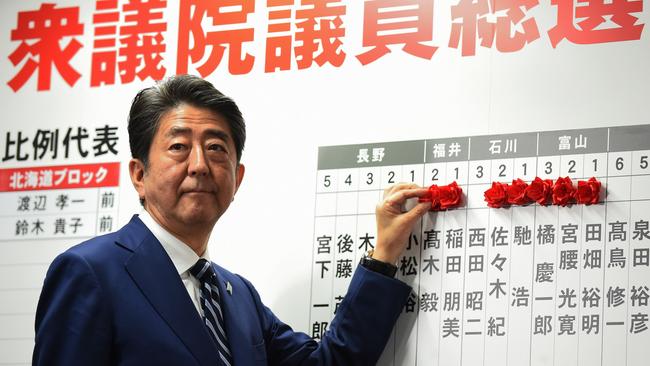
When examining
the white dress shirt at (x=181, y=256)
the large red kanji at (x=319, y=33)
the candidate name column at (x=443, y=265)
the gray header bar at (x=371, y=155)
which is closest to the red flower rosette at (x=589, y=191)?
the candidate name column at (x=443, y=265)

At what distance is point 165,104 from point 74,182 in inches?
22.6

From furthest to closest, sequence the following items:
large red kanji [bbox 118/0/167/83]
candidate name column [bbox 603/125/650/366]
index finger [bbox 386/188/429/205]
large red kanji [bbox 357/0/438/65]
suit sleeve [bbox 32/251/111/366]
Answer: large red kanji [bbox 118/0/167/83] → large red kanji [bbox 357/0/438/65] → index finger [bbox 386/188/429/205] → candidate name column [bbox 603/125/650/366] → suit sleeve [bbox 32/251/111/366]

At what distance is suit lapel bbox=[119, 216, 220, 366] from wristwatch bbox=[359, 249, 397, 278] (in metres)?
0.36

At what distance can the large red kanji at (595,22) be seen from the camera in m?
2.11

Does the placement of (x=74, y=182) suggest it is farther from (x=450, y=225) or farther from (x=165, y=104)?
(x=450, y=225)

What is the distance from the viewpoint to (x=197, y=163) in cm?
205

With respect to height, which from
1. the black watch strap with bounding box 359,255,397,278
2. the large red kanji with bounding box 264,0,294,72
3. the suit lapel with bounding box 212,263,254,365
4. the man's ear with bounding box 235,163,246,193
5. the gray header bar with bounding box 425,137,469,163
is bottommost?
the suit lapel with bounding box 212,263,254,365

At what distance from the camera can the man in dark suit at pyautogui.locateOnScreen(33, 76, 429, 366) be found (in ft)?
6.25

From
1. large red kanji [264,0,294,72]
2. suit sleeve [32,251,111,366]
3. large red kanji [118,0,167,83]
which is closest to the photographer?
suit sleeve [32,251,111,366]

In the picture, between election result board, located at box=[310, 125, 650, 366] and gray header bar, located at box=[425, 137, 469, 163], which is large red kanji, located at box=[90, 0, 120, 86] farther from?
gray header bar, located at box=[425, 137, 469, 163]

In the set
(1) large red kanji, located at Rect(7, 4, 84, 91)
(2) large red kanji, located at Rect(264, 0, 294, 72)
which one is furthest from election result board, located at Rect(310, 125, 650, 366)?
(1) large red kanji, located at Rect(7, 4, 84, 91)

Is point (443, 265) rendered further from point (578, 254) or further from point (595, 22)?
point (595, 22)

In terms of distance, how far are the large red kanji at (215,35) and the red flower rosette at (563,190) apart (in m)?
0.76

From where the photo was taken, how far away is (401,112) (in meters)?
2.29
